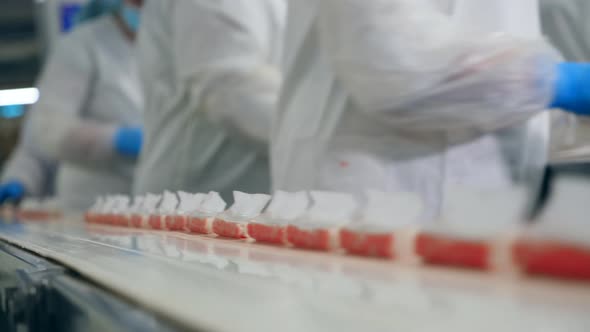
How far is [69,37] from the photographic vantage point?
3.09 meters

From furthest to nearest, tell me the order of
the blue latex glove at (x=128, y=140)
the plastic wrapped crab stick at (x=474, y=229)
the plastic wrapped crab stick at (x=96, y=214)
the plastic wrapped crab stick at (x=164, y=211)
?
the blue latex glove at (x=128, y=140) < the plastic wrapped crab stick at (x=96, y=214) < the plastic wrapped crab stick at (x=164, y=211) < the plastic wrapped crab stick at (x=474, y=229)

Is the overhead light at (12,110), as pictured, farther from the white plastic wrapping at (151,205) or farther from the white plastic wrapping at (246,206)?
the white plastic wrapping at (246,206)

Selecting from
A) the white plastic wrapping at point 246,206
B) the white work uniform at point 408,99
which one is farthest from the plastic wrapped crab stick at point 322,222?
the white work uniform at point 408,99

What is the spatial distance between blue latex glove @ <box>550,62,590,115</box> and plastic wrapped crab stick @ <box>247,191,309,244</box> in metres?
0.63

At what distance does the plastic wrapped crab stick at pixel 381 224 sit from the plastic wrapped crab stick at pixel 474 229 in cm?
4

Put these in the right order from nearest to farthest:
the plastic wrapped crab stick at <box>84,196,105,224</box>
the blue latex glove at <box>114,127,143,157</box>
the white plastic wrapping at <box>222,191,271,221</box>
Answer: the white plastic wrapping at <box>222,191,271,221</box>, the plastic wrapped crab stick at <box>84,196,105,224</box>, the blue latex glove at <box>114,127,143,157</box>

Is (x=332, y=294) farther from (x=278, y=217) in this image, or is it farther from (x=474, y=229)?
(x=278, y=217)

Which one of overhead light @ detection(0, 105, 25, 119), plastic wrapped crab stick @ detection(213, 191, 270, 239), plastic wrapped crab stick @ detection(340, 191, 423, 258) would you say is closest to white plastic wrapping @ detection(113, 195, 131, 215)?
plastic wrapped crab stick @ detection(213, 191, 270, 239)

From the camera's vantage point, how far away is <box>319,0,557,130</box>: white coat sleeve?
1.14m

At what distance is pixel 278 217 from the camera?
31.1 inches

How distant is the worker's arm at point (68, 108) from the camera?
2869mm

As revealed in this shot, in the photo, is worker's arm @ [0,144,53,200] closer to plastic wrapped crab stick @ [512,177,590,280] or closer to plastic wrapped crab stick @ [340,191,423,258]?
plastic wrapped crab stick @ [340,191,423,258]

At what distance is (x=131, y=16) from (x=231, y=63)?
1.36m

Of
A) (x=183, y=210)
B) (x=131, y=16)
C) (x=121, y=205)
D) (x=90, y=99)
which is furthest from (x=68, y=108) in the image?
(x=183, y=210)
